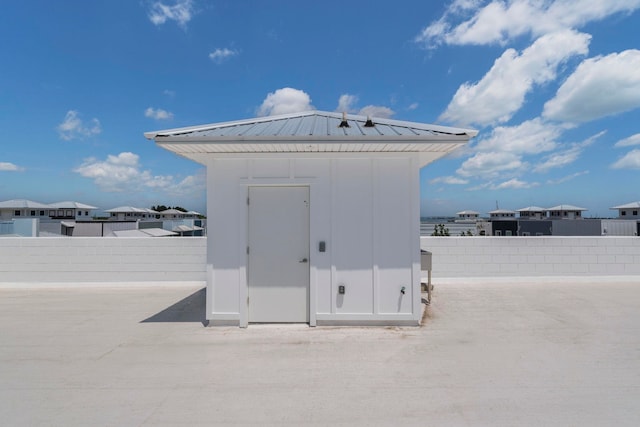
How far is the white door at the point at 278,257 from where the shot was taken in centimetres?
465

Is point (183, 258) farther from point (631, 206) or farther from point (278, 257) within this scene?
point (631, 206)

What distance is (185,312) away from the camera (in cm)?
541

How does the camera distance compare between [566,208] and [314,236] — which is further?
[566,208]

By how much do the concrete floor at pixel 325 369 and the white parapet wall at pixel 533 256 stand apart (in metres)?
1.84

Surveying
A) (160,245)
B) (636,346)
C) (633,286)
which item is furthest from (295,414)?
(633,286)

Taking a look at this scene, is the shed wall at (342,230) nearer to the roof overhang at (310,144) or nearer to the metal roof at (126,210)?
the roof overhang at (310,144)

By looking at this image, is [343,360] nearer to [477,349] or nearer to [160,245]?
[477,349]

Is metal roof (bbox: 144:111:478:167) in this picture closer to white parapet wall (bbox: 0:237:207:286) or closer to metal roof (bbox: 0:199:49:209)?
white parapet wall (bbox: 0:237:207:286)

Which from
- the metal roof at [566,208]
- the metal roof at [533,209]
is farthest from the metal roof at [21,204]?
the metal roof at [566,208]

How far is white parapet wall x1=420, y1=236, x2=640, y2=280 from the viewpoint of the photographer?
728cm

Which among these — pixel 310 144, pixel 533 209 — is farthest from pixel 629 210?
pixel 310 144

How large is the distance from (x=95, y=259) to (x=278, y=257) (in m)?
5.20

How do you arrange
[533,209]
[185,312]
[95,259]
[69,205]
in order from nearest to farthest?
[185,312]
[95,259]
[69,205]
[533,209]

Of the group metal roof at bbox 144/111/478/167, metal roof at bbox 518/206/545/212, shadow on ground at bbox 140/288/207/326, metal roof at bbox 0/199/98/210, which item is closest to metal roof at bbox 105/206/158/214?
metal roof at bbox 0/199/98/210
